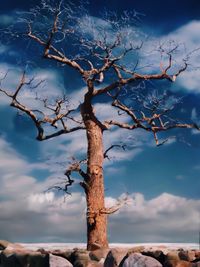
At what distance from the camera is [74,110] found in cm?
1395

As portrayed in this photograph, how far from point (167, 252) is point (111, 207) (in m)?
4.84

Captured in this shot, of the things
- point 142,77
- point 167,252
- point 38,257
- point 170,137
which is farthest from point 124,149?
point 167,252

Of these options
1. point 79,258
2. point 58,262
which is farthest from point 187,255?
point 58,262

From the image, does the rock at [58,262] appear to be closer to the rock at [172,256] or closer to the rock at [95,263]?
the rock at [95,263]

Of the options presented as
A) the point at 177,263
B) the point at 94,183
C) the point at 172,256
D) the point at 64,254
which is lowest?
the point at 177,263

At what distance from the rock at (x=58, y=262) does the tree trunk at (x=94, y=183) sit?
108 inches

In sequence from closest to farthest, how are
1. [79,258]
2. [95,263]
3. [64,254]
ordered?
[95,263], [79,258], [64,254]

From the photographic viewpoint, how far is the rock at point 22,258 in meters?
9.51

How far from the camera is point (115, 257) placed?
8.30 meters

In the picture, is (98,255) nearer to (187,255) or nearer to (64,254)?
(64,254)

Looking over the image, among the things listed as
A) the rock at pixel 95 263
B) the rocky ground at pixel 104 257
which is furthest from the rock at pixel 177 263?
the rock at pixel 95 263

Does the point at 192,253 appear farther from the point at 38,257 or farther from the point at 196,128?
the point at 196,128

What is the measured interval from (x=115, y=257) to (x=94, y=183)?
4.38 meters

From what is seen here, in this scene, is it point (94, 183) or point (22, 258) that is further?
point (94, 183)
